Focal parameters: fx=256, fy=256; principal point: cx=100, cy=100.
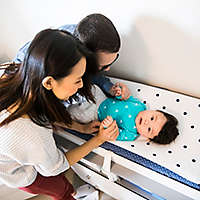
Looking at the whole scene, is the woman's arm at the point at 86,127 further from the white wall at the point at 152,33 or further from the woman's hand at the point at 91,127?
the white wall at the point at 152,33

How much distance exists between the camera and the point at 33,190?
1189 mm

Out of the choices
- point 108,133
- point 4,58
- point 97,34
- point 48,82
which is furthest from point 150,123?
point 4,58

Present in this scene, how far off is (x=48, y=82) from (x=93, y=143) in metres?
0.42

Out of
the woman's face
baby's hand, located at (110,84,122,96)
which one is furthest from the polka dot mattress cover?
the woman's face

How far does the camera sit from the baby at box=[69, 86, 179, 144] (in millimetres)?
1101

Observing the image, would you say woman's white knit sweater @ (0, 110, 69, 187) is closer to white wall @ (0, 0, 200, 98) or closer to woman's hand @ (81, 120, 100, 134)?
woman's hand @ (81, 120, 100, 134)

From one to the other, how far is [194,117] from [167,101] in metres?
0.15

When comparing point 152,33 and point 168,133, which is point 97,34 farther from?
point 168,133

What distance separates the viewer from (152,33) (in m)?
1.14

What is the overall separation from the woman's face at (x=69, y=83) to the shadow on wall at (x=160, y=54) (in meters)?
0.48

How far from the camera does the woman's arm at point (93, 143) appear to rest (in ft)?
3.46

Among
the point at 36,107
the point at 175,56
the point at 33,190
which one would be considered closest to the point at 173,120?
the point at 175,56

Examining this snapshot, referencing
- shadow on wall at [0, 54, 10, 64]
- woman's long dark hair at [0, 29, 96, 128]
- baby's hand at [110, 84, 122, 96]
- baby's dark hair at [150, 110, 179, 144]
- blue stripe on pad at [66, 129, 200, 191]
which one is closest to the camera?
woman's long dark hair at [0, 29, 96, 128]

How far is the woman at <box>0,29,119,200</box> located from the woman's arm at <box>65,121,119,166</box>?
0.26 feet
